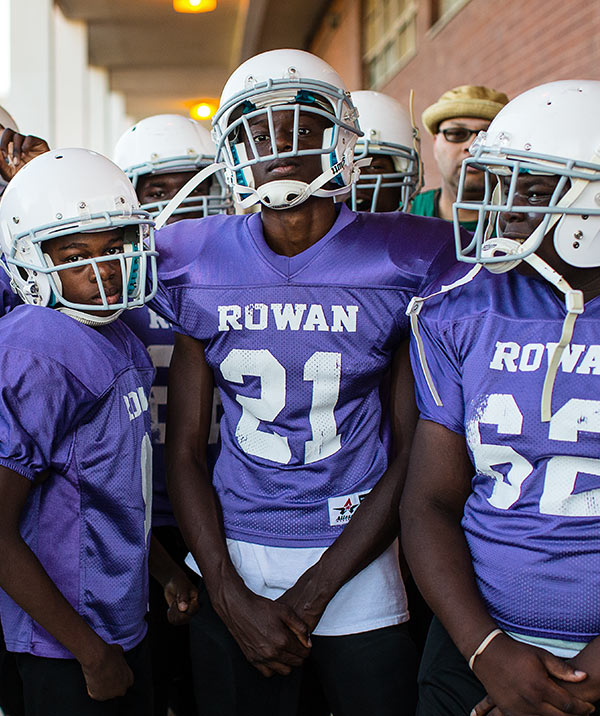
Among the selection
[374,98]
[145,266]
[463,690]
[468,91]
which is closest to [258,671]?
[463,690]

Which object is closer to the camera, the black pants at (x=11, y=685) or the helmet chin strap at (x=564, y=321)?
the helmet chin strap at (x=564, y=321)

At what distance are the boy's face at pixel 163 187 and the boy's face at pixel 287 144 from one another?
684 millimetres

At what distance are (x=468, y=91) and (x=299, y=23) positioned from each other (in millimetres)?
8063

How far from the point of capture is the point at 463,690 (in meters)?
1.51

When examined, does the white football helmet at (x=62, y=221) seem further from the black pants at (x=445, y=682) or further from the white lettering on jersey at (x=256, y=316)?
the black pants at (x=445, y=682)

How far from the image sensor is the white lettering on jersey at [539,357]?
147 centimetres

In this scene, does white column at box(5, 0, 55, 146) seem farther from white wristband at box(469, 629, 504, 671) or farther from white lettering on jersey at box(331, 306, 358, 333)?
white wristband at box(469, 629, 504, 671)

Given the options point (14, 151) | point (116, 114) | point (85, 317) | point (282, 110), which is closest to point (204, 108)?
point (116, 114)

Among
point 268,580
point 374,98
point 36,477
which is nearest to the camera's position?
point 36,477

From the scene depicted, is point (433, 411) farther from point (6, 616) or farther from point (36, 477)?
point (6, 616)

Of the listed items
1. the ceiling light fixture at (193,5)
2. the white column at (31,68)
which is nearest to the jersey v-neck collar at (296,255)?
the white column at (31,68)

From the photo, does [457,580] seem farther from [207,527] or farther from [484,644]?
[207,527]

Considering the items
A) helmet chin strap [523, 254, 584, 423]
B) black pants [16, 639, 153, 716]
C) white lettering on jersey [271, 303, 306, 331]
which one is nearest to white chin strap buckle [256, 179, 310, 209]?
white lettering on jersey [271, 303, 306, 331]

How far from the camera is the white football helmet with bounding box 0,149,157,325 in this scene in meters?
1.77
